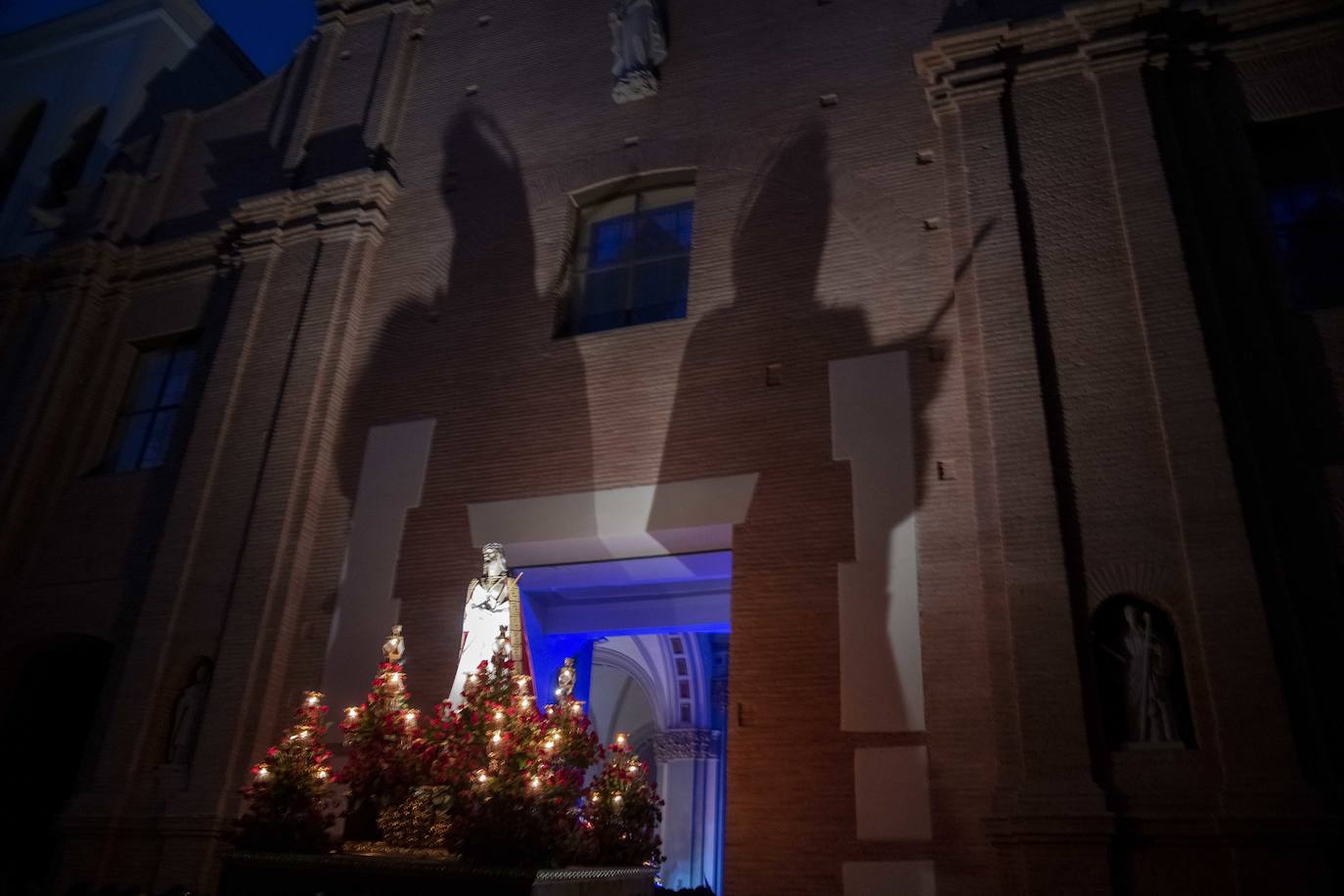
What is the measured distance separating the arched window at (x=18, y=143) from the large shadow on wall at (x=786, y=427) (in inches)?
495

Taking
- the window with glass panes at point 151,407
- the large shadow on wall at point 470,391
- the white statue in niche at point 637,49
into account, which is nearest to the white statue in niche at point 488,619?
the large shadow on wall at point 470,391

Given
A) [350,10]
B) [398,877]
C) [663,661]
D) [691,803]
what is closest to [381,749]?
[398,877]

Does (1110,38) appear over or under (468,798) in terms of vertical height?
over

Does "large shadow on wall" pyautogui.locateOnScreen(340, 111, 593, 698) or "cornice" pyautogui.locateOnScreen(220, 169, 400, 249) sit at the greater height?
"cornice" pyautogui.locateOnScreen(220, 169, 400, 249)

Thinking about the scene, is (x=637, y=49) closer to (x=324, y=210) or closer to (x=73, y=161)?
(x=324, y=210)

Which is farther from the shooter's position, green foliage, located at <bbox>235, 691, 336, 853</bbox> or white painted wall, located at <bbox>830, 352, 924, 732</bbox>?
white painted wall, located at <bbox>830, 352, 924, 732</bbox>

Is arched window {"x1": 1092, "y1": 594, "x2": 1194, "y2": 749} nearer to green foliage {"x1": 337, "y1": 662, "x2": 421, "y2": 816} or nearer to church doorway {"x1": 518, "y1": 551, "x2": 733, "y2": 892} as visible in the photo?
church doorway {"x1": 518, "y1": 551, "x2": 733, "y2": 892}

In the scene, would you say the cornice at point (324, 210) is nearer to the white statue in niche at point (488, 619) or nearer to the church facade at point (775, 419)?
the church facade at point (775, 419)

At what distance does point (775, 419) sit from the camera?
893 centimetres

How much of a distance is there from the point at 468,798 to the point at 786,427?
4.10 m

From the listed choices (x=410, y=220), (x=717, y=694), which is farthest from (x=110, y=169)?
(x=717, y=694)

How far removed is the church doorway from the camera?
9.63 m

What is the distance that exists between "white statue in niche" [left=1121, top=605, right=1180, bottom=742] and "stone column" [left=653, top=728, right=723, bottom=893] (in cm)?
1074

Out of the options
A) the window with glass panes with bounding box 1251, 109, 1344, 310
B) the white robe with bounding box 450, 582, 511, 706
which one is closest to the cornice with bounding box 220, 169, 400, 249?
the white robe with bounding box 450, 582, 511, 706
